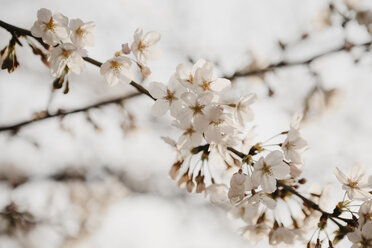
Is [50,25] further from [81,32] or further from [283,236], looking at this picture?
[283,236]

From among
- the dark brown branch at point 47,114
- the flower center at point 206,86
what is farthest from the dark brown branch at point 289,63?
the flower center at point 206,86

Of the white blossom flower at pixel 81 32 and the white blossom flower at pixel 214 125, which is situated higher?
the white blossom flower at pixel 81 32

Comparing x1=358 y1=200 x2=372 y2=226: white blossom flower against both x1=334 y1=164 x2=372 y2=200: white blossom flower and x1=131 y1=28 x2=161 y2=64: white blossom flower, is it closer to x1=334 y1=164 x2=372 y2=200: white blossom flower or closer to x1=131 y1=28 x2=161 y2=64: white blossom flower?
x1=334 y1=164 x2=372 y2=200: white blossom flower

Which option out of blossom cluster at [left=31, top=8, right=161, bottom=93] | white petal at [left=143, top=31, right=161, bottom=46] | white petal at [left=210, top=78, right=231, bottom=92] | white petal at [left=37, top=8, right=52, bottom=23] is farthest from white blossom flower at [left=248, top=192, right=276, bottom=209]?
Answer: white petal at [left=37, top=8, right=52, bottom=23]

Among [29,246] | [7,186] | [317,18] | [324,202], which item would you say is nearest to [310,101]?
[317,18]

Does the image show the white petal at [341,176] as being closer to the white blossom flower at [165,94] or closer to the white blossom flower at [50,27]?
the white blossom flower at [165,94]

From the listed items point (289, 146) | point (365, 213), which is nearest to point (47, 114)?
point (289, 146)
